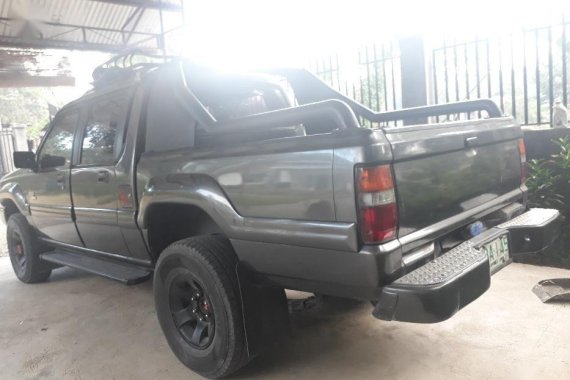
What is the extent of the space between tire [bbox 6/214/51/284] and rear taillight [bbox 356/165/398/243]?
413 cm

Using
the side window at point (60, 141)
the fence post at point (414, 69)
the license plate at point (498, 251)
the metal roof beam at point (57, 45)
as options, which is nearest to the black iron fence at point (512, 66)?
the fence post at point (414, 69)

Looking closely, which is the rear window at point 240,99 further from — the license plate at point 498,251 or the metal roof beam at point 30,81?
the metal roof beam at point 30,81

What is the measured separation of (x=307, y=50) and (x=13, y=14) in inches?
256

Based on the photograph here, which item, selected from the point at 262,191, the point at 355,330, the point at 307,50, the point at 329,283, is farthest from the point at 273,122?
the point at 307,50

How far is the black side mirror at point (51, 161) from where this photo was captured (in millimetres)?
4102

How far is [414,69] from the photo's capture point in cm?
616

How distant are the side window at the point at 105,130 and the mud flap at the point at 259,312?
1525mm

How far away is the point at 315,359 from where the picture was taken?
288cm

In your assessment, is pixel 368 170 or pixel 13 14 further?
pixel 13 14

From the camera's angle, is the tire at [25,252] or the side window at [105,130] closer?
the side window at [105,130]

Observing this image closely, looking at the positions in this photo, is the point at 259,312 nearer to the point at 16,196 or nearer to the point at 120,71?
the point at 120,71

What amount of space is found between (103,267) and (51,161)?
4.05 ft

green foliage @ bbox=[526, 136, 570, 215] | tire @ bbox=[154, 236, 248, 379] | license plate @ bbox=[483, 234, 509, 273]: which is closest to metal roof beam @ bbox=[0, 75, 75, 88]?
tire @ bbox=[154, 236, 248, 379]

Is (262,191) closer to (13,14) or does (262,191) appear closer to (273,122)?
(273,122)
